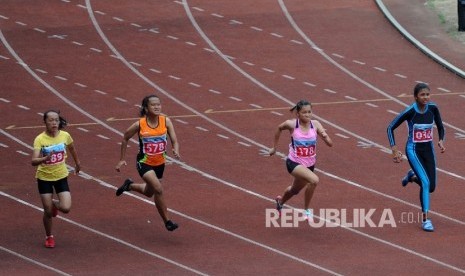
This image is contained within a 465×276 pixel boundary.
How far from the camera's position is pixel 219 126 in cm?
2225

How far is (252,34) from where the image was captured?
2805cm

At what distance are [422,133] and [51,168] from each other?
15.1ft

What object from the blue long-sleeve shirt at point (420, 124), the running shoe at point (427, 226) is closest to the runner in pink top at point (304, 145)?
the blue long-sleeve shirt at point (420, 124)

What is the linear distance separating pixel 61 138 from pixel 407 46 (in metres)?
12.8

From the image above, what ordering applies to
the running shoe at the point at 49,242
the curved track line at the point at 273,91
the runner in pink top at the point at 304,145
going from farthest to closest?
the curved track line at the point at 273,91 → the runner in pink top at the point at 304,145 → the running shoe at the point at 49,242

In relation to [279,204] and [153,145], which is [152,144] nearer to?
[153,145]

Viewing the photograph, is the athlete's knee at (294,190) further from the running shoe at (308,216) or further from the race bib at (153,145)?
the race bib at (153,145)

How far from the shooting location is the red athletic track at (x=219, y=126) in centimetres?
1582

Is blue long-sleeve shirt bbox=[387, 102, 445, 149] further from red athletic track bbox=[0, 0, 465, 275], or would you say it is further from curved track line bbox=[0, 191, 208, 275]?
curved track line bbox=[0, 191, 208, 275]

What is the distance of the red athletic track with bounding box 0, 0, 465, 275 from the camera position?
15820 mm

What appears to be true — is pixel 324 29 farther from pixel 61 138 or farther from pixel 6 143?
pixel 61 138

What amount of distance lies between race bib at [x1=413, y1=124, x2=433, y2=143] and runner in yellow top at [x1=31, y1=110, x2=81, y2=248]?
4.27 meters

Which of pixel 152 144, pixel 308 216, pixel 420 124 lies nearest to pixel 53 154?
pixel 152 144

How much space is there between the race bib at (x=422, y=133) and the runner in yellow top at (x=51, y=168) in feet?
14.0
